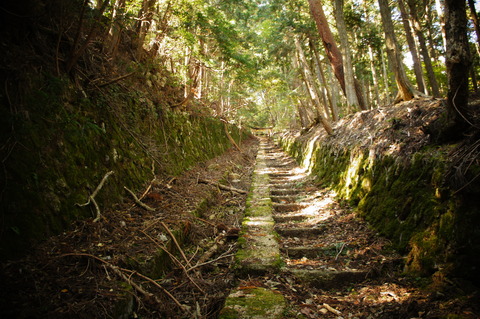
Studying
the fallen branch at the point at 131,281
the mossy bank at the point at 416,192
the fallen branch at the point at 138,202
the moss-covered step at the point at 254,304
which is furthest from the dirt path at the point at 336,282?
the fallen branch at the point at 138,202

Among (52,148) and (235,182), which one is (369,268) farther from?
(235,182)

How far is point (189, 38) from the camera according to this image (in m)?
5.82

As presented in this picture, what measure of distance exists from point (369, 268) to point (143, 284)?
2525 mm

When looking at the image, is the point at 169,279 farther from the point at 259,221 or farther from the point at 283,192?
the point at 283,192

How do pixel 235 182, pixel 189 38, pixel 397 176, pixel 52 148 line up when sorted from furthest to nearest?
pixel 235 182 → pixel 189 38 → pixel 397 176 → pixel 52 148

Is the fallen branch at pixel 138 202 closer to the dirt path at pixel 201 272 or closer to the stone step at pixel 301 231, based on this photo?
the dirt path at pixel 201 272

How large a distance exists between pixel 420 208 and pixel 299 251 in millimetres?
1622

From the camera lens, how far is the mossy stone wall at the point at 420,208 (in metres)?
2.14

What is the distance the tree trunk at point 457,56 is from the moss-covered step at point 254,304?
275cm

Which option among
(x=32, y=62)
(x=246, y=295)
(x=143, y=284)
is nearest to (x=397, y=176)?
(x=246, y=295)

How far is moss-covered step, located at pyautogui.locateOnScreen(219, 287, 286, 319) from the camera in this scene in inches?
86.8

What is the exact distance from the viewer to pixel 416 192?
2928mm

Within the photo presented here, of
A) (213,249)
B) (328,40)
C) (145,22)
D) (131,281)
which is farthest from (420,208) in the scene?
(328,40)

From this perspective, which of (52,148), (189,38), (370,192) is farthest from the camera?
(189,38)
